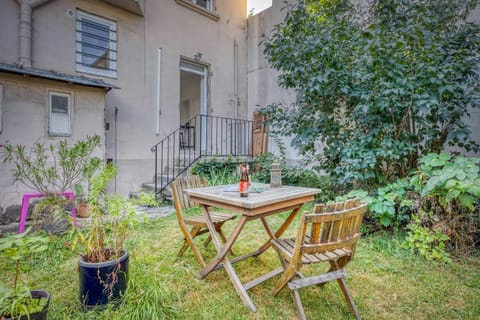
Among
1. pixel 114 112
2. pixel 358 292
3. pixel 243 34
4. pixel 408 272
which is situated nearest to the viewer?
pixel 358 292

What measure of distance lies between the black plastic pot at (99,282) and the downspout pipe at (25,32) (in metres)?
4.03

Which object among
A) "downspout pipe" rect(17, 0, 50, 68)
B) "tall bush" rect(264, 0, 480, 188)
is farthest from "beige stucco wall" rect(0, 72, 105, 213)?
"tall bush" rect(264, 0, 480, 188)

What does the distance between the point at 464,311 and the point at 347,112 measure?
101 inches

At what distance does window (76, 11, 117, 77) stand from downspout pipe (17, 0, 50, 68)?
0.74 metres

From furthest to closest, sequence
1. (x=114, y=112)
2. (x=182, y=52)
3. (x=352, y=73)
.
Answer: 1. (x=182, y=52)
2. (x=114, y=112)
3. (x=352, y=73)

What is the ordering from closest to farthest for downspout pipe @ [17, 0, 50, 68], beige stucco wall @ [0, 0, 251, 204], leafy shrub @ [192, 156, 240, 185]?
1. downspout pipe @ [17, 0, 50, 68]
2. beige stucco wall @ [0, 0, 251, 204]
3. leafy shrub @ [192, 156, 240, 185]

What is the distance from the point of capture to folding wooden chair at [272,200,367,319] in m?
1.64

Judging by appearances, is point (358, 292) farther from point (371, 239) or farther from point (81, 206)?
point (81, 206)

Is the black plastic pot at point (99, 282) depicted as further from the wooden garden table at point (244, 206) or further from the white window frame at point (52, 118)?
the white window frame at point (52, 118)

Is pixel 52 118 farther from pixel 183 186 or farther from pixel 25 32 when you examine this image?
pixel 183 186

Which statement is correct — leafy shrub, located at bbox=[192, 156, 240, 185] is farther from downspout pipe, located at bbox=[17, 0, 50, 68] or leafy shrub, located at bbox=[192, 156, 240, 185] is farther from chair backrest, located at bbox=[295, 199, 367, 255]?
chair backrest, located at bbox=[295, 199, 367, 255]

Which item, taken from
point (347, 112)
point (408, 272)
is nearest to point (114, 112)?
point (347, 112)

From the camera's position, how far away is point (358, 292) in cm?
217

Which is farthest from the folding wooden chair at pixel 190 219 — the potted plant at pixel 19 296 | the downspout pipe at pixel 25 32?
the downspout pipe at pixel 25 32
